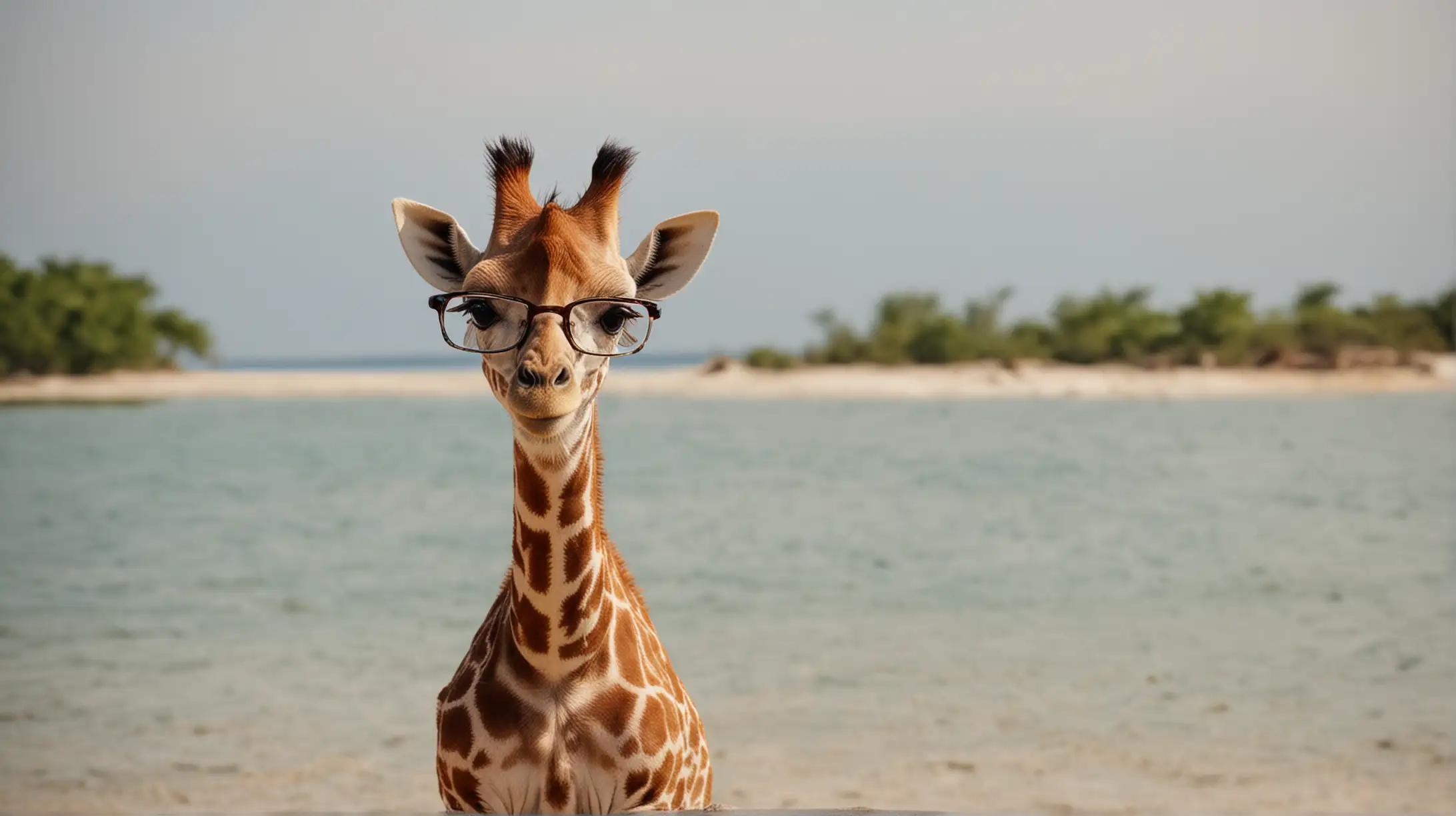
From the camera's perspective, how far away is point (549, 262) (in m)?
2.65

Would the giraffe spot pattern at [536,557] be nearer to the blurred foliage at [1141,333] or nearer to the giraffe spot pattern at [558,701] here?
the giraffe spot pattern at [558,701]

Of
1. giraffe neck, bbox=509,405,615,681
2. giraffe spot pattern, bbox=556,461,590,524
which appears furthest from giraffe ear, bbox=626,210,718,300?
giraffe spot pattern, bbox=556,461,590,524

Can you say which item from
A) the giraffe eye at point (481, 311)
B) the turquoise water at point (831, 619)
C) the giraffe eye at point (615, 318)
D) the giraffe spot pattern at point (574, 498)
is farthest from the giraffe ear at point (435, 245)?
the turquoise water at point (831, 619)

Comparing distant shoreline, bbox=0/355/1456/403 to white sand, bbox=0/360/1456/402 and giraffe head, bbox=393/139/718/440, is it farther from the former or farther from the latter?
giraffe head, bbox=393/139/718/440

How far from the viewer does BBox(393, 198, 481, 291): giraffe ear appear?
2.80 metres

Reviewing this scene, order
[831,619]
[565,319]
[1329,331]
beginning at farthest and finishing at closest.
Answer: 1. [1329,331]
2. [831,619]
3. [565,319]

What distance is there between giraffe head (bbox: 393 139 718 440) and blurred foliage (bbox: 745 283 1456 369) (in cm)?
3693

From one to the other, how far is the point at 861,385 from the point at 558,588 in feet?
129

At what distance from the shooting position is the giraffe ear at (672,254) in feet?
9.50

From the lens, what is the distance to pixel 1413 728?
7945mm

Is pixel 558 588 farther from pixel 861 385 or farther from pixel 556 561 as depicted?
pixel 861 385

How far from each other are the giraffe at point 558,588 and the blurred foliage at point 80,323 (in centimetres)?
4047

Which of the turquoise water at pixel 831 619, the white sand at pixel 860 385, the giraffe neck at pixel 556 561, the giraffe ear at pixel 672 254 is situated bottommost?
the turquoise water at pixel 831 619

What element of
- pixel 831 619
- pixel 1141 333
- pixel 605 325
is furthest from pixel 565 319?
pixel 1141 333
